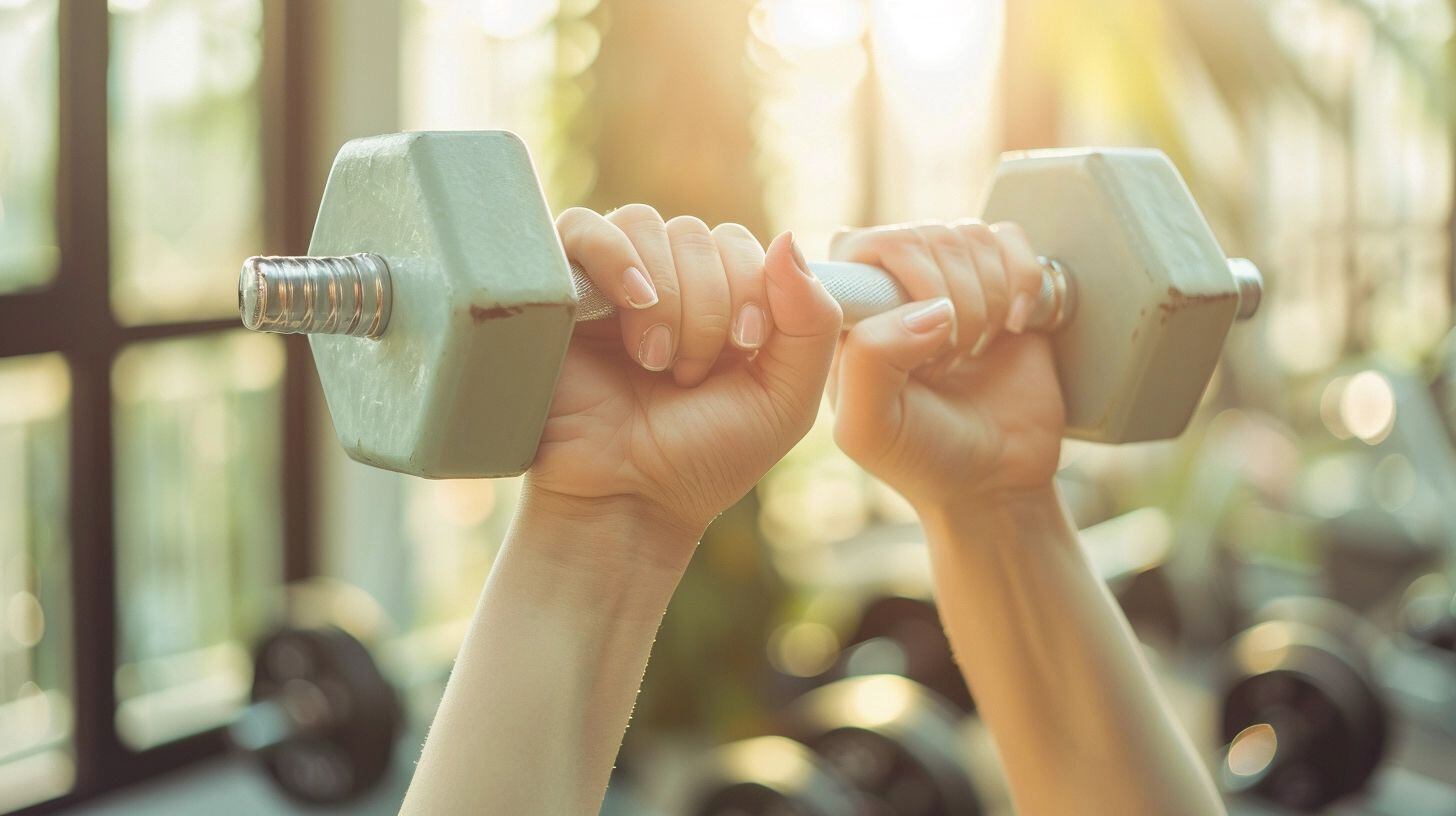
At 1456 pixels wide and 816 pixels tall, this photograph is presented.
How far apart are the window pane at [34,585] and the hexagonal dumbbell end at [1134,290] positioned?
72.7 inches

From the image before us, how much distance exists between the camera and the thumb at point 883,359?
2.45 feet

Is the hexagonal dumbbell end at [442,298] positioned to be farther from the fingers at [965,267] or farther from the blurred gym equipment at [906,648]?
the blurred gym equipment at [906,648]

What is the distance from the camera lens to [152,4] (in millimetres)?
2301

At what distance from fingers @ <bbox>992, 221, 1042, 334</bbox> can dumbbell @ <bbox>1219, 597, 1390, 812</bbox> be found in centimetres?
155

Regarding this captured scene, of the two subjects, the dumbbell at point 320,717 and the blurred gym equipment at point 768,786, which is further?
the dumbbell at point 320,717

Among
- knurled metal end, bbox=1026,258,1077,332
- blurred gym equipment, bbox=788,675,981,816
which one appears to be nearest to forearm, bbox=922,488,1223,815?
knurled metal end, bbox=1026,258,1077,332

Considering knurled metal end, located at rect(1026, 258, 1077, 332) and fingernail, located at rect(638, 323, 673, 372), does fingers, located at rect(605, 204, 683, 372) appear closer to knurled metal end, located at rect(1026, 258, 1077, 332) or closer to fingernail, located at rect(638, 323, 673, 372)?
fingernail, located at rect(638, 323, 673, 372)

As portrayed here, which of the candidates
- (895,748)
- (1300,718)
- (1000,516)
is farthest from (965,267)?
(1300,718)

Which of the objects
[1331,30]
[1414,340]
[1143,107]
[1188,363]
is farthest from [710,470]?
[1331,30]

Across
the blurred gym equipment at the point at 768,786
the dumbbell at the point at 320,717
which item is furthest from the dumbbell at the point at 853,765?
the dumbbell at the point at 320,717

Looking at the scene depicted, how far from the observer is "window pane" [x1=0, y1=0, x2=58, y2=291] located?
209 centimetres

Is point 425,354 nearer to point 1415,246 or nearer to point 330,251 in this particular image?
point 330,251

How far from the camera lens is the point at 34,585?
7.31 feet

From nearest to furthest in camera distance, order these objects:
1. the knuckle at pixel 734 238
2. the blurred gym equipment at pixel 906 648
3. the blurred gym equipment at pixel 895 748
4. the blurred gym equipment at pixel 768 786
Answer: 1. the knuckle at pixel 734 238
2. the blurred gym equipment at pixel 768 786
3. the blurred gym equipment at pixel 895 748
4. the blurred gym equipment at pixel 906 648
